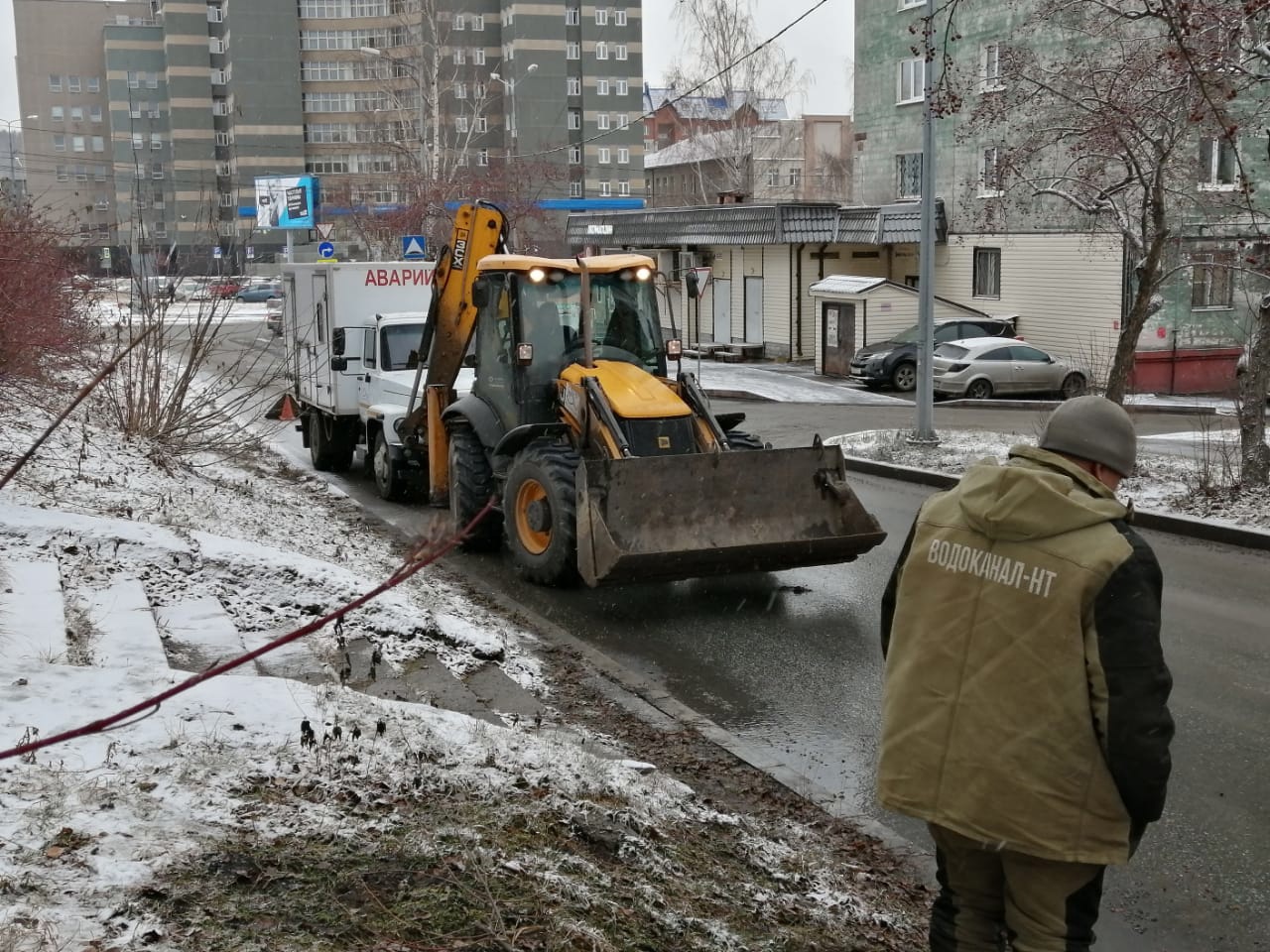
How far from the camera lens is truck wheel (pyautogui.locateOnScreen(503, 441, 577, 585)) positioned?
10.5 meters

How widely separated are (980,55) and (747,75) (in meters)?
22.9

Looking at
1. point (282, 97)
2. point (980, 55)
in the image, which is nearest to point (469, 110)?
point (282, 97)

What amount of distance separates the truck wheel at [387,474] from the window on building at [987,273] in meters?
21.7

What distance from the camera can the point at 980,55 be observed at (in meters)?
35.4

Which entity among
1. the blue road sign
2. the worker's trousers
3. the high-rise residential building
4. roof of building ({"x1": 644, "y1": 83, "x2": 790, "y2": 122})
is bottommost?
the worker's trousers

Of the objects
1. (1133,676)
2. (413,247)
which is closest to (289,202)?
(413,247)

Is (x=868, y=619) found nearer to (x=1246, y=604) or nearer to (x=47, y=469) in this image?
(x=1246, y=604)

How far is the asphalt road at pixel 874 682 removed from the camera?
5355 mm

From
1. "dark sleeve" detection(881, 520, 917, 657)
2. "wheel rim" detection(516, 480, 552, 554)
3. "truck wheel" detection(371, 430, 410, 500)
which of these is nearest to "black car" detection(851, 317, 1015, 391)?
"truck wheel" detection(371, 430, 410, 500)

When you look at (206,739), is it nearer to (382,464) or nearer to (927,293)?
(382,464)

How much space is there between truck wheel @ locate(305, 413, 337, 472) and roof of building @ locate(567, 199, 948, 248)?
15311 millimetres

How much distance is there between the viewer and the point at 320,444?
18.3m

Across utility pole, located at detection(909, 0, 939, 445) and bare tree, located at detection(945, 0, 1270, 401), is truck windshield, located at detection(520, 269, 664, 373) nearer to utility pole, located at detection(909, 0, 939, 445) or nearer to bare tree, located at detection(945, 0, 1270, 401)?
bare tree, located at detection(945, 0, 1270, 401)

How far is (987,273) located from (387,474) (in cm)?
2245
